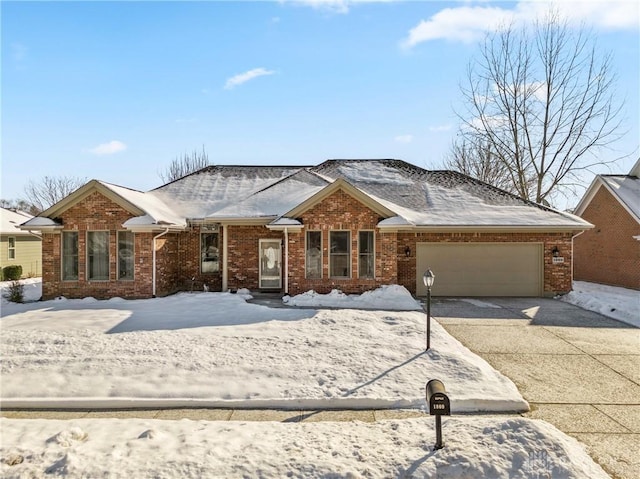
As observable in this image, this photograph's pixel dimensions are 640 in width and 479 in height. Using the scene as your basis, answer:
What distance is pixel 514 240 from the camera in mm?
14047

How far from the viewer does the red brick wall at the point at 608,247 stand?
16500 mm

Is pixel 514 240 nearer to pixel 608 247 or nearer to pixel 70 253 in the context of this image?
pixel 608 247

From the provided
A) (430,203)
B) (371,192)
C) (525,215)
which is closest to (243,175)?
(371,192)

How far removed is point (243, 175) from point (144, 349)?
41.8 feet

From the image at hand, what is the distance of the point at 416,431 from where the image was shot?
14.2ft

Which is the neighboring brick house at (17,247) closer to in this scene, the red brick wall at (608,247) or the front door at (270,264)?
the front door at (270,264)

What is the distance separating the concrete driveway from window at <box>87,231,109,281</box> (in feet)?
35.3

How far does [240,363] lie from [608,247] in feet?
61.8

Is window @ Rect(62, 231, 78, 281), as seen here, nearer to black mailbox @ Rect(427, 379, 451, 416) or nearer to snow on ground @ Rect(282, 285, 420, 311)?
snow on ground @ Rect(282, 285, 420, 311)

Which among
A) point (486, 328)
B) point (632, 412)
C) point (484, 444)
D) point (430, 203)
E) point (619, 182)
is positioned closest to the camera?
point (484, 444)

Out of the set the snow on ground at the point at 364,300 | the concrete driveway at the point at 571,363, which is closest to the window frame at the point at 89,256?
the snow on ground at the point at 364,300

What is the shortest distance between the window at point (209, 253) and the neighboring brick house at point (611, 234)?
16.4 m

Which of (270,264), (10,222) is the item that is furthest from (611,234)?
(10,222)

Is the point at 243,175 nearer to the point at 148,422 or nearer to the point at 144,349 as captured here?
the point at 144,349
